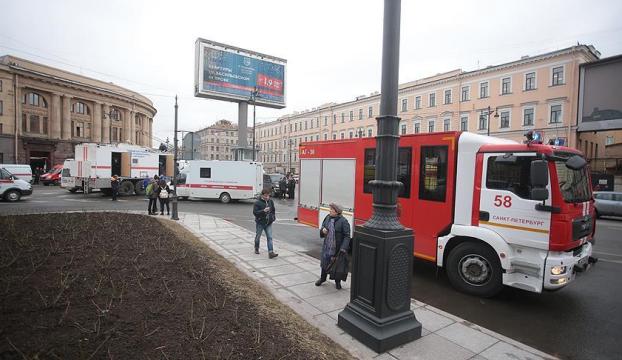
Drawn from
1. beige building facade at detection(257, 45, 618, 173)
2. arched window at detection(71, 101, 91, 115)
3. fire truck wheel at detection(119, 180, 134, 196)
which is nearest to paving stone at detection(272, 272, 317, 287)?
fire truck wheel at detection(119, 180, 134, 196)

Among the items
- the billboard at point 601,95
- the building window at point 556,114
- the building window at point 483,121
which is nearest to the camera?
the billboard at point 601,95

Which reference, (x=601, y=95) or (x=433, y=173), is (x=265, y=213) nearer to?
(x=433, y=173)

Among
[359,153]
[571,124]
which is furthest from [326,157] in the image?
[571,124]

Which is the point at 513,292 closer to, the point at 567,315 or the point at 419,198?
the point at 567,315

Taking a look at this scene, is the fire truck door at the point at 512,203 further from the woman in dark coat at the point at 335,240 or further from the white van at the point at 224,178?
the white van at the point at 224,178

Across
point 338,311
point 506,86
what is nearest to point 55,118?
point 338,311

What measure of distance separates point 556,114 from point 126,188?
42.9 metres

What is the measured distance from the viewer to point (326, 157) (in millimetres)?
9016

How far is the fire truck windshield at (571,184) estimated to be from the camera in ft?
16.9

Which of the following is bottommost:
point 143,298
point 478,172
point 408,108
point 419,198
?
point 143,298

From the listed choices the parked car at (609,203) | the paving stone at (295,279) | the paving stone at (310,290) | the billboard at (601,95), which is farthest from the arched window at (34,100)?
the billboard at (601,95)

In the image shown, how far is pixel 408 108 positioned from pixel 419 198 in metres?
48.6

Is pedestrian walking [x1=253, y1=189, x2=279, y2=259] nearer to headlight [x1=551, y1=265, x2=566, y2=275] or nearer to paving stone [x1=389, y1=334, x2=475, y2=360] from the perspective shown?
paving stone [x1=389, y1=334, x2=475, y2=360]

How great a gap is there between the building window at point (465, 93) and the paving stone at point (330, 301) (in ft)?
151
